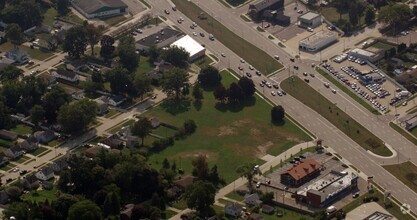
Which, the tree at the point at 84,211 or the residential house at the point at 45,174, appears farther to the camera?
the residential house at the point at 45,174

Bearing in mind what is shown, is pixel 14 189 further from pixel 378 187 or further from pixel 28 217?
pixel 378 187

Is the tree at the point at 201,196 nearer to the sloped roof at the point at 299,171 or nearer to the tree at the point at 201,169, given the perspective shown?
the tree at the point at 201,169

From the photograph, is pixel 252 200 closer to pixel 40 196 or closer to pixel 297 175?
pixel 297 175

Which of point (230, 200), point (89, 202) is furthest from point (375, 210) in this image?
point (89, 202)

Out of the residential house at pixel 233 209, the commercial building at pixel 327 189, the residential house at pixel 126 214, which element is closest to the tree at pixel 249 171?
the commercial building at pixel 327 189

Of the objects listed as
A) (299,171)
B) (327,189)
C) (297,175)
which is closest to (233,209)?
(297,175)

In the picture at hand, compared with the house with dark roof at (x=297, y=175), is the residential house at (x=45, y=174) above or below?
above

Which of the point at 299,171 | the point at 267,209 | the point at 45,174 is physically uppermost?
the point at 45,174
